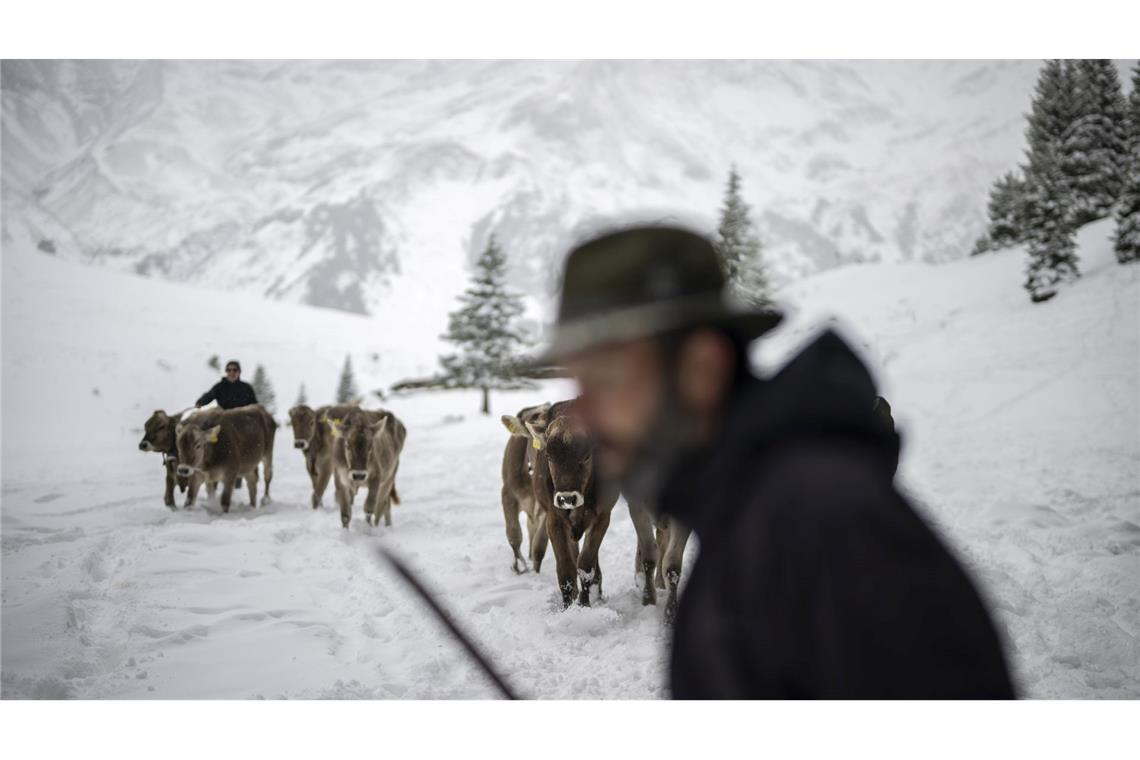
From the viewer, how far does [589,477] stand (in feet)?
16.9

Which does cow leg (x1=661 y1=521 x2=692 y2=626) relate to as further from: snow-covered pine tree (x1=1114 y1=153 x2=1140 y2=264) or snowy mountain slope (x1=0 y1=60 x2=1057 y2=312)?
snow-covered pine tree (x1=1114 y1=153 x2=1140 y2=264)

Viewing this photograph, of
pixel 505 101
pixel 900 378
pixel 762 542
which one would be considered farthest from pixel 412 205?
pixel 762 542

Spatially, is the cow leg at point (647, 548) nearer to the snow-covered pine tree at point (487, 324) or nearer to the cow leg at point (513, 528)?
the cow leg at point (513, 528)

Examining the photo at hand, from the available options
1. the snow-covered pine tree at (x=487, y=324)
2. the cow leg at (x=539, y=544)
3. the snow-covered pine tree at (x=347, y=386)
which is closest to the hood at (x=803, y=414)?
the cow leg at (x=539, y=544)

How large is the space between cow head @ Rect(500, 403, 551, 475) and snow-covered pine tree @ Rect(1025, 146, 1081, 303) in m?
16.1

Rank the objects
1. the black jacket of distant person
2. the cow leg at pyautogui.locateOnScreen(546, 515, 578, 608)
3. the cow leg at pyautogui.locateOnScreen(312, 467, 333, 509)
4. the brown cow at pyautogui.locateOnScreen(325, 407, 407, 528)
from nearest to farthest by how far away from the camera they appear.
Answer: the cow leg at pyautogui.locateOnScreen(546, 515, 578, 608)
the brown cow at pyautogui.locateOnScreen(325, 407, 407, 528)
the black jacket of distant person
the cow leg at pyautogui.locateOnScreen(312, 467, 333, 509)

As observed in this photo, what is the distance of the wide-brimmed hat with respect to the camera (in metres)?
1.29

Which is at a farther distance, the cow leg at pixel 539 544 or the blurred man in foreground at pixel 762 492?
the cow leg at pixel 539 544

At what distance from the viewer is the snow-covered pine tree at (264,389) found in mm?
26500

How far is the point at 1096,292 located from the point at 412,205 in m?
170

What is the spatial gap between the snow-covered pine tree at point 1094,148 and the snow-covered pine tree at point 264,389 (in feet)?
100

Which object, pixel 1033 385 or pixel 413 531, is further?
pixel 1033 385

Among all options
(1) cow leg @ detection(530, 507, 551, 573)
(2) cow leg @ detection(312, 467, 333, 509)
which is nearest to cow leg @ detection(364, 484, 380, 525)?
(2) cow leg @ detection(312, 467, 333, 509)
